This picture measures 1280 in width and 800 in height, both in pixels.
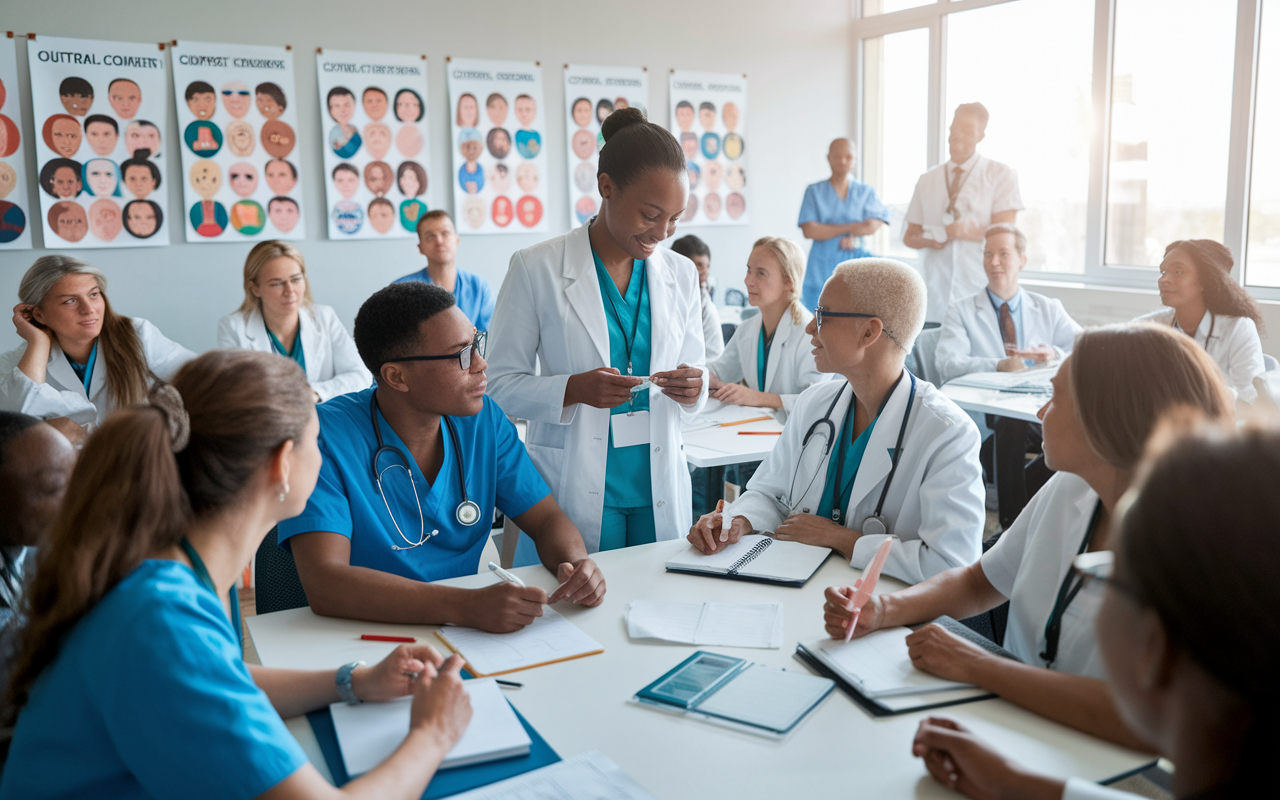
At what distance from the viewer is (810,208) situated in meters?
6.70

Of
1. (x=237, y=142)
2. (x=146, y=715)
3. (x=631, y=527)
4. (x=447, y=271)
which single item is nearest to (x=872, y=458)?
(x=631, y=527)

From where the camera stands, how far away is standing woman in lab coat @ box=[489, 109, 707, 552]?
7.51 ft

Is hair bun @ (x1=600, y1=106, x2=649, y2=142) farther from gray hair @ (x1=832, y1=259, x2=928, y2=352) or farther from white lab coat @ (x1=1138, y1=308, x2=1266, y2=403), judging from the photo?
white lab coat @ (x1=1138, y1=308, x2=1266, y2=403)

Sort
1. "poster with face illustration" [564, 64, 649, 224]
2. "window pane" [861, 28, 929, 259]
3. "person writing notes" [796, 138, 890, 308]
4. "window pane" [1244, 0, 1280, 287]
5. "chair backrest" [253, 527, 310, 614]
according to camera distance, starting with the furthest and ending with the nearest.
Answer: "window pane" [861, 28, 929, 259] < "person writing notes" [796, 138, 890, 308] < "poster with face illustration" [564, 64, 649, 224] < "window pane" [1244, 0, 1280, 287] < "chair backrest" [253, 527, 310, 614]

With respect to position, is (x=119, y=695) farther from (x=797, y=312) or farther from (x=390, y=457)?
(x=797, y=312)

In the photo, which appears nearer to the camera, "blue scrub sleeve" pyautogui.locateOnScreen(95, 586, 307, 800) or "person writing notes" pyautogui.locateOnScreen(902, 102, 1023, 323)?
"blue scrub sleeve" pyautogui.locateOnScreen(95, 586, 307, 800)

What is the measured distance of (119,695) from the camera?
0.95 metres

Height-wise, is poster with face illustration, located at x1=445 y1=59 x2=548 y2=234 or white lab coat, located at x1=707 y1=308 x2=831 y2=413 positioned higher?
poster with face illustration, located at x1=445 y1=59 x2=548 y2=234

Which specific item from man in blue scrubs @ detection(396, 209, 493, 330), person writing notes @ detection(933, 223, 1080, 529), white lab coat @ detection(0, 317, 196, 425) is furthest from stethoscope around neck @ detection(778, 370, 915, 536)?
man in blue scrubs @ detection(396, 209, 493, 330)

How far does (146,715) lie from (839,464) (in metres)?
1.60

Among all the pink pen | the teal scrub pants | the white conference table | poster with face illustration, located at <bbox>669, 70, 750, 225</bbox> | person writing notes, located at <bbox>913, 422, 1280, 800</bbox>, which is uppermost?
poster with face illustration, located at <bbox>669, 70, 750, 225</bbox>

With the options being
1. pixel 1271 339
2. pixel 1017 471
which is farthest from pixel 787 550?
pixel 1271 339

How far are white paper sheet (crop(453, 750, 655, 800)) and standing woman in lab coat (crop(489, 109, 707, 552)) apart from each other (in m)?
1.14

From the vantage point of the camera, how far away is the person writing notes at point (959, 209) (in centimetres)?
579
